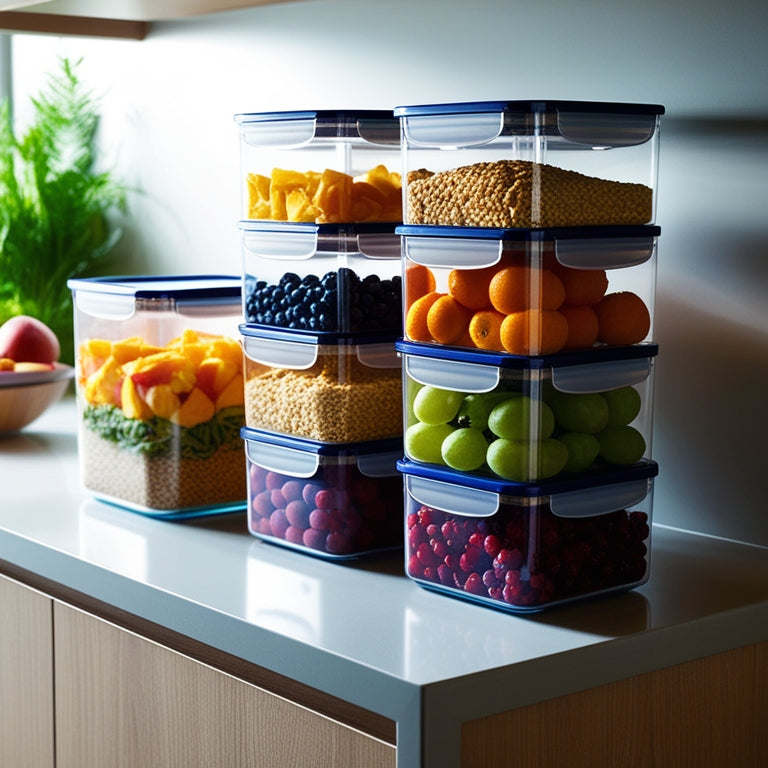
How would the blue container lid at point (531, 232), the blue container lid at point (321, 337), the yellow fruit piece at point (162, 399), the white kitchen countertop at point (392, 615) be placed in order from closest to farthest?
the white kitchen countertop at point (392, 615) < the blue container lid at point (531, 232) < the blue container lid at point (321, 337) < the yellow fruit piece at point (162, 399)

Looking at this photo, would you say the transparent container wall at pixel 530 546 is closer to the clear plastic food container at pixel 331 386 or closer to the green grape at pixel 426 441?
the green grape at pixel 426 441

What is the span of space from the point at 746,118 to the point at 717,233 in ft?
0.39

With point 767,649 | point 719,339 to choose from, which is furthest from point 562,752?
point 719,339

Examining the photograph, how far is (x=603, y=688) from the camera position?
1026 millimetres

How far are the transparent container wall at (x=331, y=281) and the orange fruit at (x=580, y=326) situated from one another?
0.81 ft

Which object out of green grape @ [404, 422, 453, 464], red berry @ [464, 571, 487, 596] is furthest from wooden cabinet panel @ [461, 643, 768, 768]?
green grape @ [404, 422, 453, 464]

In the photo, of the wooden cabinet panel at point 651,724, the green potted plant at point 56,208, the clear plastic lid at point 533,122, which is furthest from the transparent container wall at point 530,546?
the green potted plant at point 56,208

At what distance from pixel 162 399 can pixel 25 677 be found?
13.2 inches

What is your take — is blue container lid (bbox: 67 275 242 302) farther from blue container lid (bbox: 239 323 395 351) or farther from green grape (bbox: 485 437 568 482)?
green grape (bbox: 485 437 568 482)

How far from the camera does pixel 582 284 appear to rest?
1.10 meters

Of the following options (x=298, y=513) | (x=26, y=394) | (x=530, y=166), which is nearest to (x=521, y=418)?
(x=530, y=166)

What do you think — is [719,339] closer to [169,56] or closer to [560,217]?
[560,217]

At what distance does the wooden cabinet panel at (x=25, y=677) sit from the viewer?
1.36 meters

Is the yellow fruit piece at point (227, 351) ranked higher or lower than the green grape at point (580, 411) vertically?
higher
